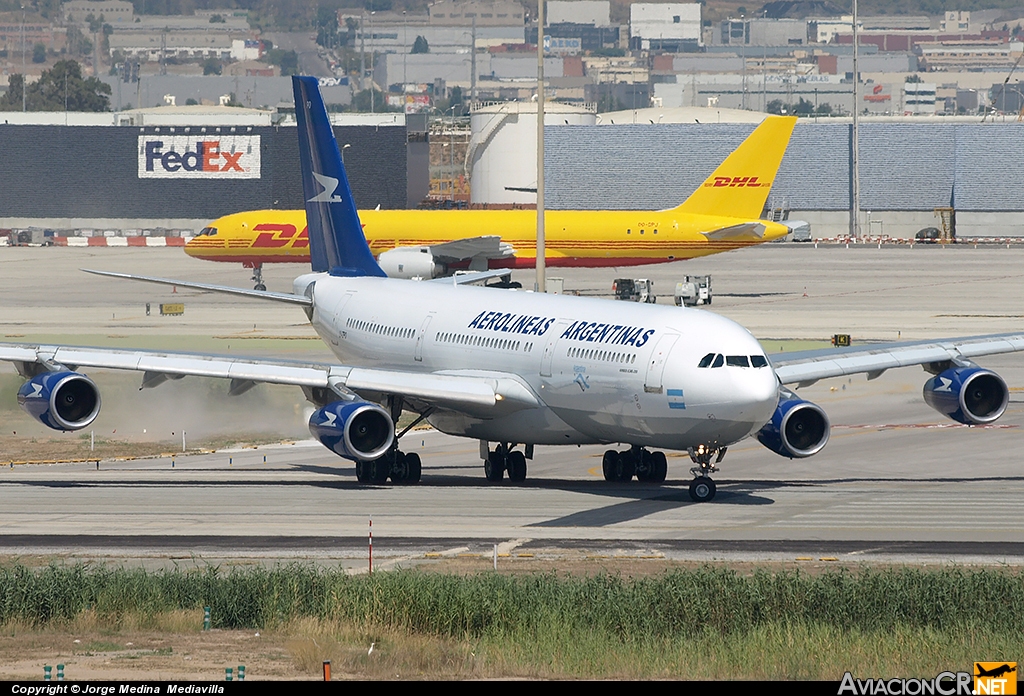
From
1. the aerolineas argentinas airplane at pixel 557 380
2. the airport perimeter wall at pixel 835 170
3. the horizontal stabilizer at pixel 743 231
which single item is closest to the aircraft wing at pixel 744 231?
the horizontal stabilizer at pixel 743 231

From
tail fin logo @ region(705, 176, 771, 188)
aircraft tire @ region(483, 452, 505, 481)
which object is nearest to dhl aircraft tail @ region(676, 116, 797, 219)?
tail fin logo @ region(705, 176, 771, 188)

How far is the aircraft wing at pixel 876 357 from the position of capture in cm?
3722

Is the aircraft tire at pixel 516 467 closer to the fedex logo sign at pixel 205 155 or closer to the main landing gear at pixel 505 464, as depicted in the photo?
the main landing gear at pixel 505 464

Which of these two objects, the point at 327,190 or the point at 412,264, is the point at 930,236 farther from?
the point at 327,190

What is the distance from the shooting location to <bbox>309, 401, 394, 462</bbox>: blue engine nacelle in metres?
35.6

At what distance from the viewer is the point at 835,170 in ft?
519

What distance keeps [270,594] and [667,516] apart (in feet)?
37.8

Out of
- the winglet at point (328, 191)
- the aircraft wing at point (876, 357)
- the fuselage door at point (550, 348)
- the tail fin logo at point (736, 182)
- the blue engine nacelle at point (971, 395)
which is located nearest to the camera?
the fuselage door at point (550, 348)

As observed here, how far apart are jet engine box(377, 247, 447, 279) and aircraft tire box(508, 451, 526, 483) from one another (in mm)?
51029

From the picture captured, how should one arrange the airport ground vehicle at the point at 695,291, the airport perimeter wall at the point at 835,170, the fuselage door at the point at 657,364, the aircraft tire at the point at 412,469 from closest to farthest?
the fuselage door at the point at 657,364
the aircraft tire at the point at 412,469
the airport ground vehicle at the point at 695,291
the airport perimeter wall at the point at 835,170

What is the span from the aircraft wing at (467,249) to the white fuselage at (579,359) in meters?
44.6

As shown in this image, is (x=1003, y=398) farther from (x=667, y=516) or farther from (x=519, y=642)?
(x=519, y=642)

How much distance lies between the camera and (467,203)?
166625mm

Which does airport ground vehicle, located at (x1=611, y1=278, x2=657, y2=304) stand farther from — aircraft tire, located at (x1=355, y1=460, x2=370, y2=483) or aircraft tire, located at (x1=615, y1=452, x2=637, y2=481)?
aircraft tire, located at (x1=355, y1=460, x2=370, y2=483)
